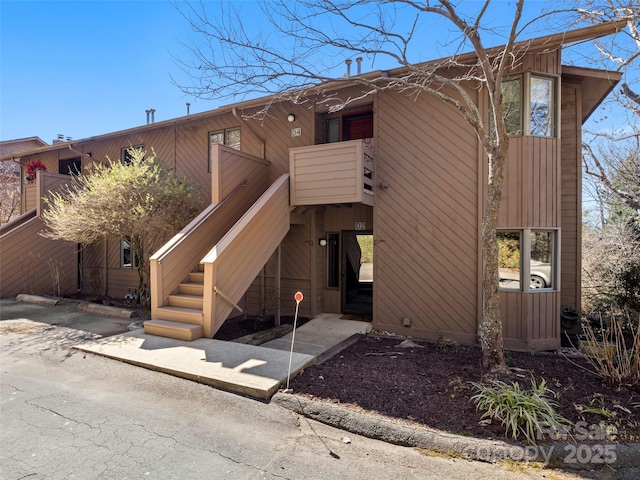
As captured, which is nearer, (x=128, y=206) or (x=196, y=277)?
(x=196, y=277)

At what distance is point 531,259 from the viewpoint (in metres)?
6.61

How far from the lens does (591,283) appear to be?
945 centimetres

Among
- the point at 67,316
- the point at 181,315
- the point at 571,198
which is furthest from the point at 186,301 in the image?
the point at 571,198

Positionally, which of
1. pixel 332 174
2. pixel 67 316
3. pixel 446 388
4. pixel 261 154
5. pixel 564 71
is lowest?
pixel 446 388

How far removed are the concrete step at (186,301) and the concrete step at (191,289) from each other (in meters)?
0.09

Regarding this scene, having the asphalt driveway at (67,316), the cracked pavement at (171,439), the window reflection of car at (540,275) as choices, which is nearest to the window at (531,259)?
the window reflection of car at (540,275)

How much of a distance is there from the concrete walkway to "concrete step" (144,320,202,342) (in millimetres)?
111

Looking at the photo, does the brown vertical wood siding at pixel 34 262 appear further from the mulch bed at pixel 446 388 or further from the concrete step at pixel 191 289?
the mulch bed at pixel 446 388

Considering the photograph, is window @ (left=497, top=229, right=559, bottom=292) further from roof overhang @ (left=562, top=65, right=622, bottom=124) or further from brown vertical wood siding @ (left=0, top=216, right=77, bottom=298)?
brown vertical wood siding @ (left=0, top=216, right=77, bottom=298)

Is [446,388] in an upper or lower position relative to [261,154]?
lower

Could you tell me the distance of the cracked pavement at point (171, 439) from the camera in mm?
2727

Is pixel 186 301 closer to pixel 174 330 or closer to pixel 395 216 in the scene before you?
pixel 174 330

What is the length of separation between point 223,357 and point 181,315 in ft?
5.33

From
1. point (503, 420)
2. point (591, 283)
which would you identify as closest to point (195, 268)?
point (503, 420)
